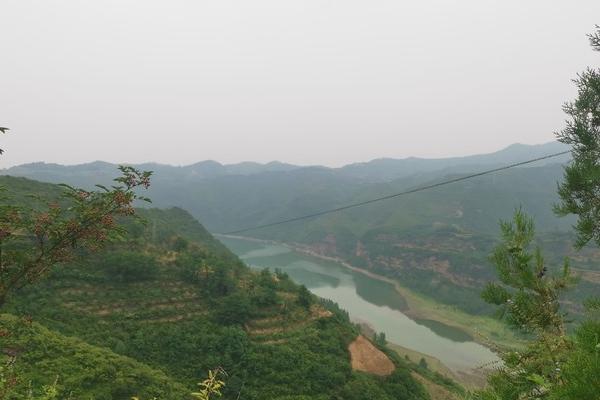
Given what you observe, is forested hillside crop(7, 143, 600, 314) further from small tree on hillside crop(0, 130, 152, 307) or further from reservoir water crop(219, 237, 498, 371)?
small tree on hillside crop(0, 130, 152, 307)

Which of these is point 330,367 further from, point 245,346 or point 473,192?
point 473,192

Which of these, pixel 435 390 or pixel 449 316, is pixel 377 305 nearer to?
pixel 449 316

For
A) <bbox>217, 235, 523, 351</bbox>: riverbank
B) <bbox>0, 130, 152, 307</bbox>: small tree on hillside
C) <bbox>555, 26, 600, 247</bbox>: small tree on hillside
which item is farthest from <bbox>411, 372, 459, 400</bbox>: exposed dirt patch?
<bbox>0, 130, 152, 307</bbox>: small tree on hillside

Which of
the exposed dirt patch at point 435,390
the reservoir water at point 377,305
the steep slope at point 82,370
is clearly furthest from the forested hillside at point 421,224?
the steep slope at point 82,370

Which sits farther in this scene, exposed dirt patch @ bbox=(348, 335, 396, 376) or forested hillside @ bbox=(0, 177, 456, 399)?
exposed dirt patch @ bbox=(348, 335, 396, 376)

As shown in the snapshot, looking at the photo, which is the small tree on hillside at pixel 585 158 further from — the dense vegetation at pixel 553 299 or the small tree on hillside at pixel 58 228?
the small tree on hillside at pixel 58 228

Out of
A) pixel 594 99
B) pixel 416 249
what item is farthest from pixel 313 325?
pixel 416 249

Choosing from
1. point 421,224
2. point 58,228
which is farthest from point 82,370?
point 421,224
